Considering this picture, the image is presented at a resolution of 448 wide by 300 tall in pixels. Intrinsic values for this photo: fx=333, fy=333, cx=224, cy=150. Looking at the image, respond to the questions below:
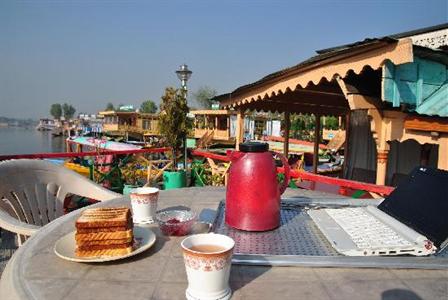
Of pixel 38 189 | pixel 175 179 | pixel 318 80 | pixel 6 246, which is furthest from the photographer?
pixel 175 179

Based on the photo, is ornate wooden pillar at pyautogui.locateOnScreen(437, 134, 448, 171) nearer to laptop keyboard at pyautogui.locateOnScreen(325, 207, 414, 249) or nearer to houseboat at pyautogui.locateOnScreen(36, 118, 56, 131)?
laptop keyboard at pyautogui.locateOnScreen(325, 207, 414, 249)

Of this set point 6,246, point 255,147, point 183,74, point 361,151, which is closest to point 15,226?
point 255,147

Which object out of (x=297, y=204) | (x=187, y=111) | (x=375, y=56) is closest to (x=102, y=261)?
(x=297, y=204)

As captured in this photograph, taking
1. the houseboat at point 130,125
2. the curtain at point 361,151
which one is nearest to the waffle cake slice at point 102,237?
the curtain at point 361,151

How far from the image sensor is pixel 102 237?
42.1 inches

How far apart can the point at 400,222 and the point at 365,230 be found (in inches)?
7.1

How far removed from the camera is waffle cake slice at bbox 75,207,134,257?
106cm

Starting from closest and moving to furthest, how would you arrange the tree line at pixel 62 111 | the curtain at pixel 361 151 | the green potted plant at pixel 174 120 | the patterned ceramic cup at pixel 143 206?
the patterned ceramic cup at pixel 143 206, the green potted plant at pixel 174 120, the curtain at pixel 361 151, the tree line at pixel 62 111

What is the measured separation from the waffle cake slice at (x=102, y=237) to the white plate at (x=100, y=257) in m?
0.02

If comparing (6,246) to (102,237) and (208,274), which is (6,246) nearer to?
(102,237)

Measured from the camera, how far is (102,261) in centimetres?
103

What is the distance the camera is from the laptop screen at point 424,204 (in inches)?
46.3

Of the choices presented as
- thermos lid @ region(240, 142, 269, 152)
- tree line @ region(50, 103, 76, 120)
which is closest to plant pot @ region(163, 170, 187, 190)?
thermos lid @ region(240, 142, 269, 152)

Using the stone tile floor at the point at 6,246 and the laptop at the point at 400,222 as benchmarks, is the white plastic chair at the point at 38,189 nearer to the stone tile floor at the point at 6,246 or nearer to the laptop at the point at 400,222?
the stone tile floor at the point at 6,246
